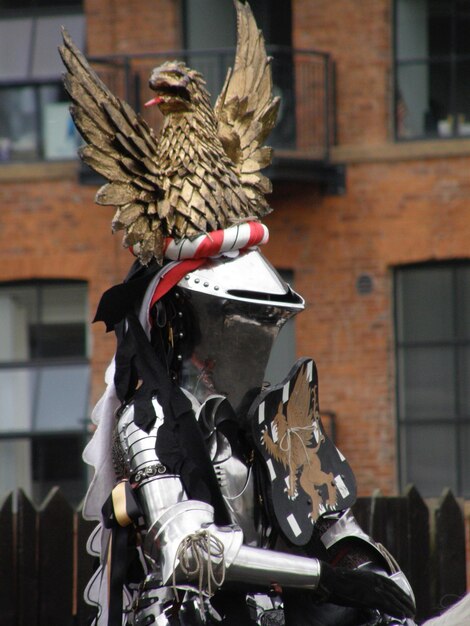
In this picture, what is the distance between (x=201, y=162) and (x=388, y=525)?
12.8 ft

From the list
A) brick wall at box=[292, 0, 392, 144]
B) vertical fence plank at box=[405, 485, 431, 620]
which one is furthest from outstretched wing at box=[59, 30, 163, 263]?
brick wall at box=[292, 0, 392, 144]

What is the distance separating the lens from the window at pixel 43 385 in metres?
15.2

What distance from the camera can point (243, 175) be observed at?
5.90m

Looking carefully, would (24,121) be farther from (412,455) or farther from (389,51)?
(412,455)

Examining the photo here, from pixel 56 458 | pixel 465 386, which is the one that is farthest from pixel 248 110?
pixel 56 458

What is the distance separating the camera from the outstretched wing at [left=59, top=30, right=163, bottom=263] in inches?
216

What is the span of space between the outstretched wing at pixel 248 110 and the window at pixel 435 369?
352 inches

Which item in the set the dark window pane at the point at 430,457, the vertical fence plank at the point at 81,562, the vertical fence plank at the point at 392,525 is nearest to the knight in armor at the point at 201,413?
the vertical fence plank at the point at 81,562

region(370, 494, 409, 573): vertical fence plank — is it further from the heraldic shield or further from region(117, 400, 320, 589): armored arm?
region(117, 400, 320, 589): armored arm

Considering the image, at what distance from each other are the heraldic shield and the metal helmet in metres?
0.15

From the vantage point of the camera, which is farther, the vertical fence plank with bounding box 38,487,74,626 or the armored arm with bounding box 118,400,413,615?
the vertical fence plank with bounding box 38,487,74,626

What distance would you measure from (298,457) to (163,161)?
120 centimetres

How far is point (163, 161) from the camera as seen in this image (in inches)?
222

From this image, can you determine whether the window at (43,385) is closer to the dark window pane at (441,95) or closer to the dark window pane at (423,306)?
the dark window pane at (423,306)
